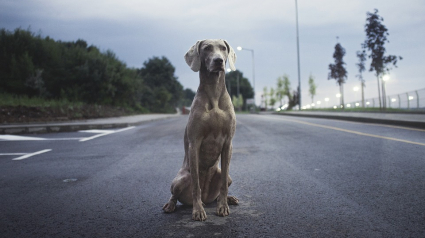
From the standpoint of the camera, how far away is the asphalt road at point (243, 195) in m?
2.79

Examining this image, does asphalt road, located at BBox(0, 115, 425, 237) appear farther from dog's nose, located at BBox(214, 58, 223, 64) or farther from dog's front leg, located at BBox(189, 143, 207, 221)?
dog's nose, located at BBox(214, 58, 223, 64)

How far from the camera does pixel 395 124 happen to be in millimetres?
12680

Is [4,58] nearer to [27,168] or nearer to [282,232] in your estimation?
[27,168]

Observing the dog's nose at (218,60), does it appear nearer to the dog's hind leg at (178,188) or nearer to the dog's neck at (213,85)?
the dog's neck at (213,85)

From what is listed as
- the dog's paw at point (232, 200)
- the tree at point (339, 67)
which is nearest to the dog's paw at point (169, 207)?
the dog's paw at point (232, 200)

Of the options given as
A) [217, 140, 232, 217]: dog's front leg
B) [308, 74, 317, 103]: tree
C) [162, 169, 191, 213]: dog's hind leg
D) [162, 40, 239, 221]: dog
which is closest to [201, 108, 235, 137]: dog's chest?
[162, 40, 239, 221]: dog

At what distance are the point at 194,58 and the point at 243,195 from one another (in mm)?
1713

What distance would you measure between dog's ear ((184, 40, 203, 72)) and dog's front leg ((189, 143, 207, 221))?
724mm

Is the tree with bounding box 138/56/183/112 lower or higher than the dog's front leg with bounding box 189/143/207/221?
higher

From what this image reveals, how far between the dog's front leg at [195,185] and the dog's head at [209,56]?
0.74m

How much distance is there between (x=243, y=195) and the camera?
389cm

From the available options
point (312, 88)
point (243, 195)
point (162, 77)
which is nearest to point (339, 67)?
point (312, 88)

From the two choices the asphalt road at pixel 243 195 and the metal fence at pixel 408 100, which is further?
the metal fence at pixel 408 100

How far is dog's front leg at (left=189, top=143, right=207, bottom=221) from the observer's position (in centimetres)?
303
